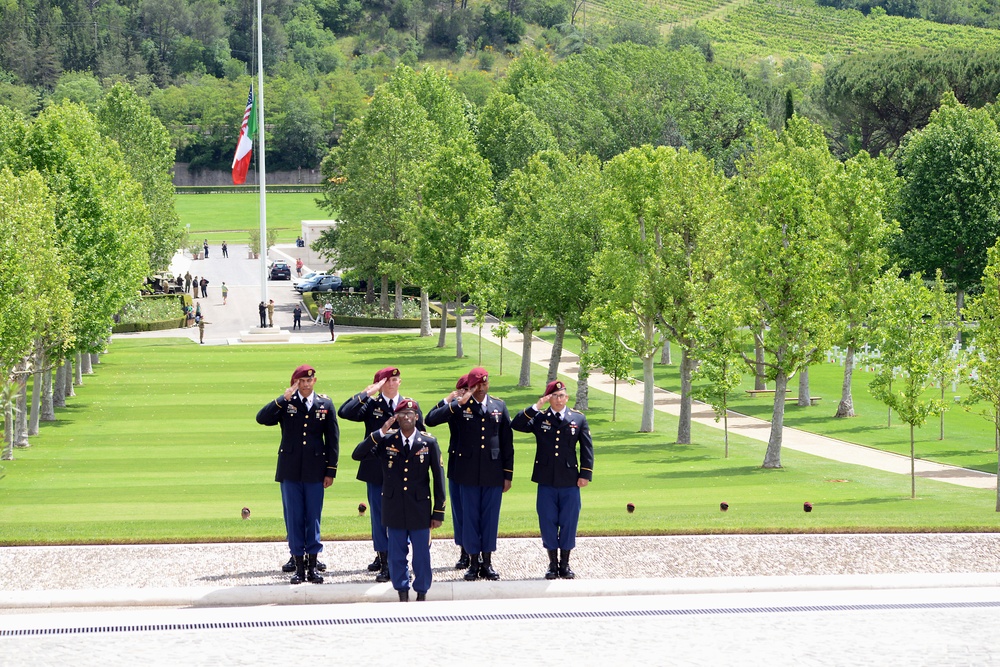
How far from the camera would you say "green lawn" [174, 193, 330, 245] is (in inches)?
5694

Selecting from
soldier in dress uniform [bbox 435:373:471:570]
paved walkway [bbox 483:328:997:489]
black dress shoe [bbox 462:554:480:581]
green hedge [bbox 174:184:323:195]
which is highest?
green hedge [bbox 174:184:323:195]

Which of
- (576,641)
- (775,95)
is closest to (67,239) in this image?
(576,641)

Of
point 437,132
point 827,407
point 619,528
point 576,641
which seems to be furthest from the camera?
point 437,132

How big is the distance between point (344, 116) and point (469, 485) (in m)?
176

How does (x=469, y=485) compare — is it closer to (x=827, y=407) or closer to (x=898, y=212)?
(x=827, y=407)

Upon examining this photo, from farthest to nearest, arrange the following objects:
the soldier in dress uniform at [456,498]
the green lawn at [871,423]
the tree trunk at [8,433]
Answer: the green lawn at [871,423]
the tree trunk at [8,433]
the soldier in dress uniform at [456,498]

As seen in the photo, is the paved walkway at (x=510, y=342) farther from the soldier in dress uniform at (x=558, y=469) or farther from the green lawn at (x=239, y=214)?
the soldier in dress uniform at (x=558, y=469)

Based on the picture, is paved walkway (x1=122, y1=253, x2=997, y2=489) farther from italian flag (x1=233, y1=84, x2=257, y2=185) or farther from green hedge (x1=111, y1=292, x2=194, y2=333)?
italian flag (x1=233, y1=84, x2=257, y2=185)

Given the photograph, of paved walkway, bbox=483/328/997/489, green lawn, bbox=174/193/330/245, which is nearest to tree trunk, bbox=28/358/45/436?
paved walkway, bbox=483/328/997/489

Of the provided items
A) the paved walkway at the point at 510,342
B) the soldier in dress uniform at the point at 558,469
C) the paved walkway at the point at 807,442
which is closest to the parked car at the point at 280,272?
the paved walkway at the point at 510,342

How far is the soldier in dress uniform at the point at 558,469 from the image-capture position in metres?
15.9

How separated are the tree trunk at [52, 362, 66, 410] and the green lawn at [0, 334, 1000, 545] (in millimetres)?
605

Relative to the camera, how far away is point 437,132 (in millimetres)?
76375

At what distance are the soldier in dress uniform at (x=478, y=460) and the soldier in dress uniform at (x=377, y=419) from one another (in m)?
0.51
